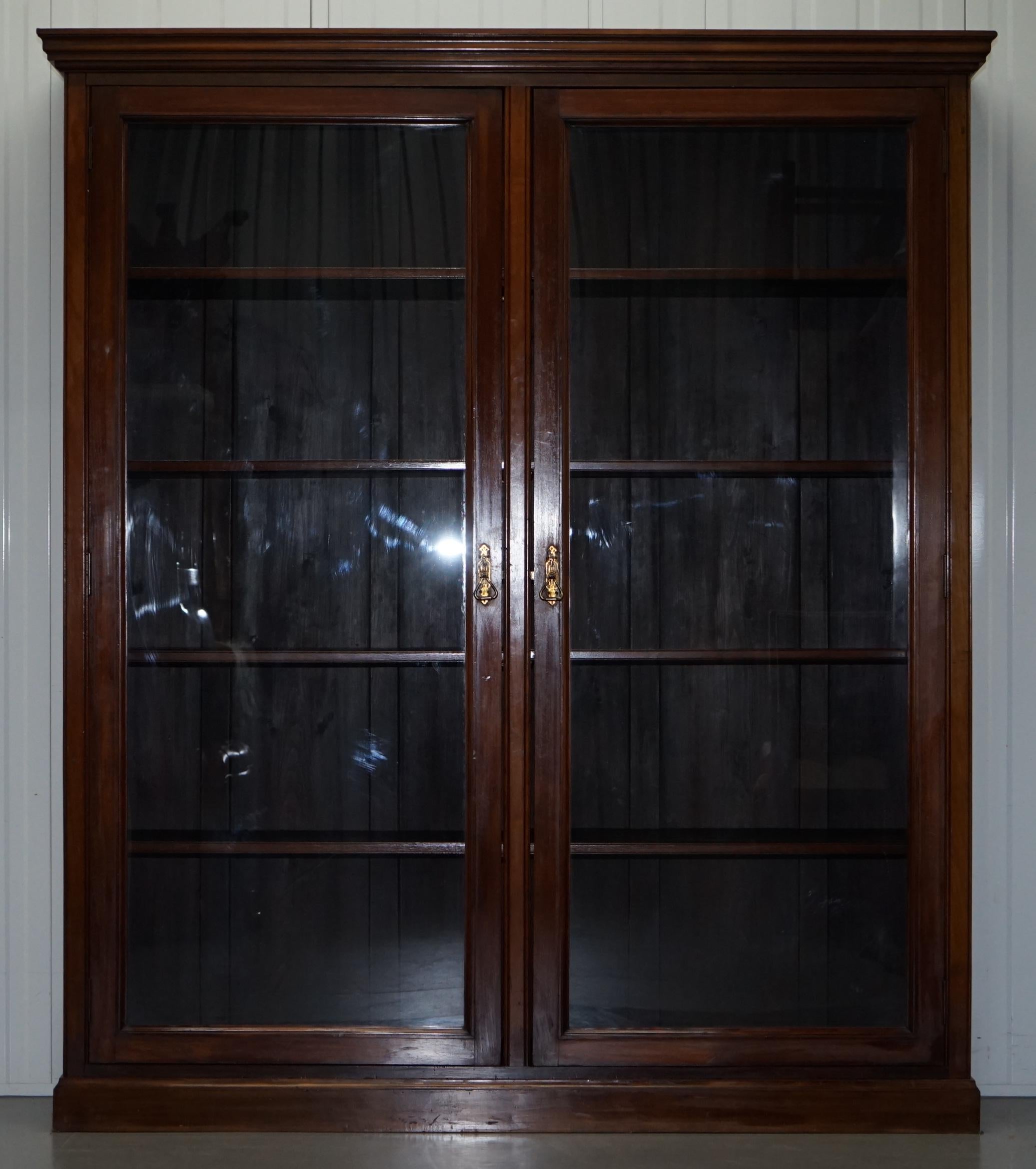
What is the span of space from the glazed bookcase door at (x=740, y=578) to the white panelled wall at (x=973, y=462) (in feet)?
1.06

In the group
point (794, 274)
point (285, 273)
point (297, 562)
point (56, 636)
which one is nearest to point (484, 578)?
point (297, 562)

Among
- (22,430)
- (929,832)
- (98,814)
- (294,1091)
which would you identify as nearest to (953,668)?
(929,832)

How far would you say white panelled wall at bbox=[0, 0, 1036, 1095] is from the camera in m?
2.17

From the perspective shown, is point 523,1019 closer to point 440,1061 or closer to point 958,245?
point 440,1061

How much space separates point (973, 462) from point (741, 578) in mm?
633

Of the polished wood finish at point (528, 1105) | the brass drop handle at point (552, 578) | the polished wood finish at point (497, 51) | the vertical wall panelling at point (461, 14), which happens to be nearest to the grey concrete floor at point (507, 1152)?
the polished wood finish at point (528, 1105)

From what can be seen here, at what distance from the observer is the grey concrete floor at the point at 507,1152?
1.84 metres

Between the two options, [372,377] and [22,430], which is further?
[22,430]

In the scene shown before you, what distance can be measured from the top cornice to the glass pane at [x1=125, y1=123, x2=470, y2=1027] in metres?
0.12

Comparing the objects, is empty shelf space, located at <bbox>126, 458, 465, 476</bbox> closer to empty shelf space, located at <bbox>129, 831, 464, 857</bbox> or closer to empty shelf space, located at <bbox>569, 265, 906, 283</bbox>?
empty shelf space, located at <bbox>569, 265, 906, 283</bbox>

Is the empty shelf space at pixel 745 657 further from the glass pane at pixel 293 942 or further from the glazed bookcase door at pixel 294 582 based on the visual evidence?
the glass pane at pixel 293 942

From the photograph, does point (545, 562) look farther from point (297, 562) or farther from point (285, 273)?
point (285, 273)

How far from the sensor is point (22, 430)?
7.13ft

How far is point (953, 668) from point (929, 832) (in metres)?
0.31
